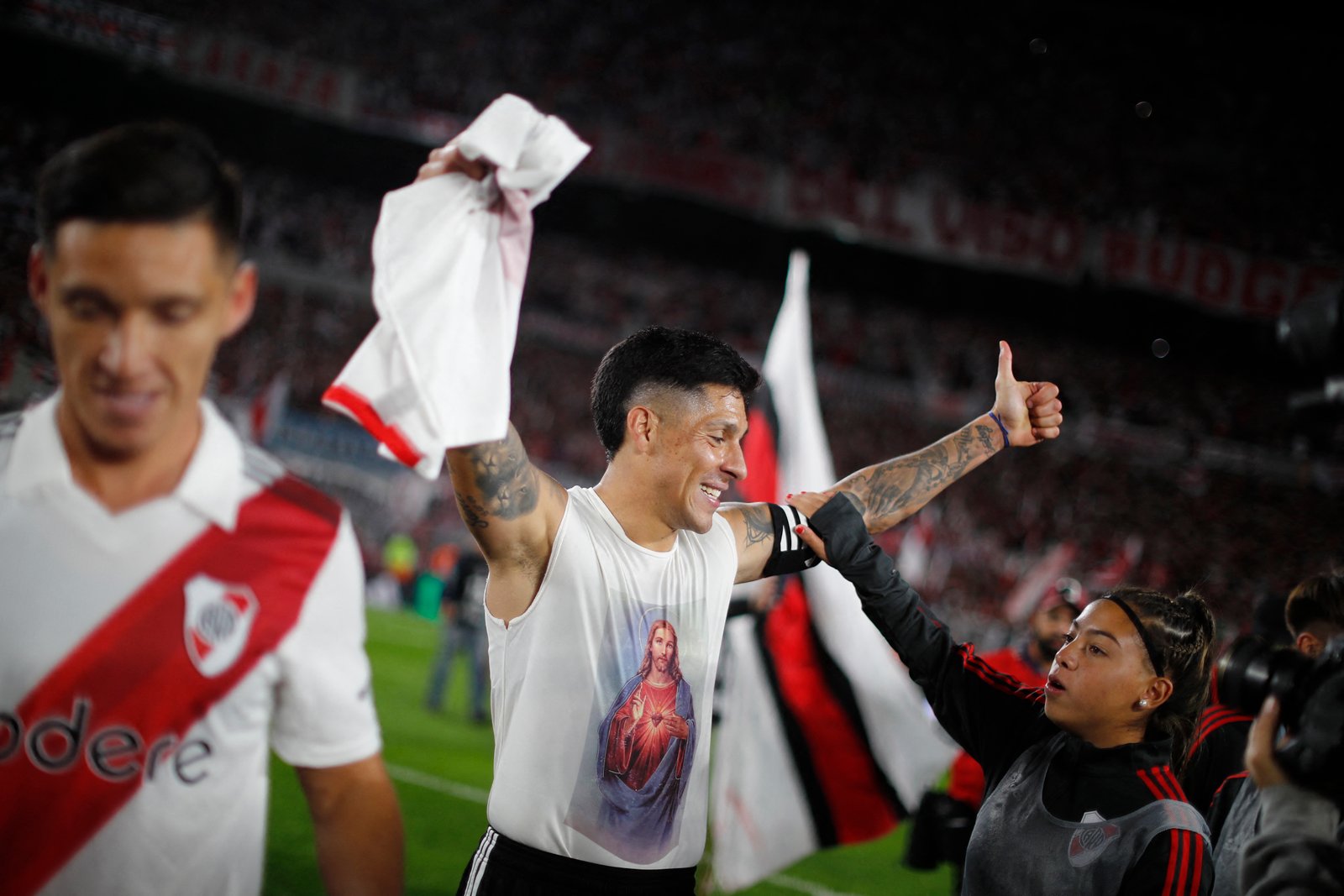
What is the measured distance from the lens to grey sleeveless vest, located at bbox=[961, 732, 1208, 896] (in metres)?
2.28

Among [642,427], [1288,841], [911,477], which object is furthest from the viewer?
[911,477]

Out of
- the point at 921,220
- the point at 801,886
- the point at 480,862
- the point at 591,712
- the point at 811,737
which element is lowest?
the point at 801,886

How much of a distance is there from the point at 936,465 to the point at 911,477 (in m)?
0.08

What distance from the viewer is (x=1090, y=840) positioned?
232 centimetres

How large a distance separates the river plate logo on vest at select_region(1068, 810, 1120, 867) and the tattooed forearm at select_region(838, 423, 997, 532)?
0.89 m

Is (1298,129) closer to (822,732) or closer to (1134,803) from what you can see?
(822,732)

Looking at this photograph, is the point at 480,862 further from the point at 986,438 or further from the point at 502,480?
the point at 986,438

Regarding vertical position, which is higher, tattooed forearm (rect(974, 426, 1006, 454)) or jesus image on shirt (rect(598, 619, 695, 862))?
tattooed forearm (rect(974, 426, 1006, 454))

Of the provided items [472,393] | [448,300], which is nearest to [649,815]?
[472,393]

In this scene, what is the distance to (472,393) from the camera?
1.91m

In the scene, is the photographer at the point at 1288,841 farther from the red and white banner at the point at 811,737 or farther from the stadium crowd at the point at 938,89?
the stadium crowd at the point at 938,89

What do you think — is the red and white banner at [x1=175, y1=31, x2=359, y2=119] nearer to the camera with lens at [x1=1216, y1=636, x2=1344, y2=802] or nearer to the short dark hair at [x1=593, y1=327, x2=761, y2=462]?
the short dark hair at [x1=593, y1=327, x2=761, y2=462]

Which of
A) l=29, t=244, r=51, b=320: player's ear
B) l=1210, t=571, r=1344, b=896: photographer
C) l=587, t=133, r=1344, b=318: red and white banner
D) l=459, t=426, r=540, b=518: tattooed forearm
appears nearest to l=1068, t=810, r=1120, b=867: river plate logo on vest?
l=1210, t=571, r=1344, b=896: photographer

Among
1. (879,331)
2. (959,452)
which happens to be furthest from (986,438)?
(879,331)
